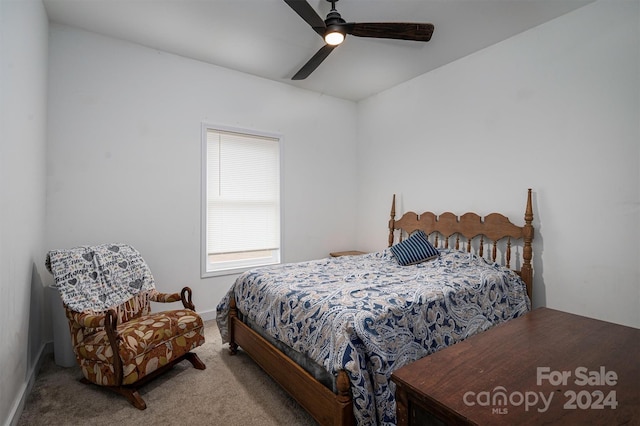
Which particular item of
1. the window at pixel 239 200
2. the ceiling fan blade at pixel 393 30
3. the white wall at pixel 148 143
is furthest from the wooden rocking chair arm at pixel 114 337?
the ceiling fan blade at pixel 393 30

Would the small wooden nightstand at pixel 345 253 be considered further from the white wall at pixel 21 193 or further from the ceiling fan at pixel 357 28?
the white wall at pixel 21 193

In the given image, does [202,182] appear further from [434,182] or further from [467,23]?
[467,23]

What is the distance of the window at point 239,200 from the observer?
3582 mm

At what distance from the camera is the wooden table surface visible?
36.5 inches

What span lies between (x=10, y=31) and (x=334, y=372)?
2536 mm

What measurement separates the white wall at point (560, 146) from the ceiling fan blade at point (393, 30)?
124 cm

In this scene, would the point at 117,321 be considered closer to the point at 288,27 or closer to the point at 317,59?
the point at 317,59

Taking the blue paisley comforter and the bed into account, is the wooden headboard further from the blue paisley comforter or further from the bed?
the blue paisley comforter

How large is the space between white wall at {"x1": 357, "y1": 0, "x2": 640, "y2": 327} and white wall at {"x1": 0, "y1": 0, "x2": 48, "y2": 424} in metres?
3.63

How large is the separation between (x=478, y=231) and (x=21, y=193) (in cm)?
367

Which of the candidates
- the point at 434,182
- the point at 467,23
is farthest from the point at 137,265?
the point at 467,23

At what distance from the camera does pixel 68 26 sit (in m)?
2.79

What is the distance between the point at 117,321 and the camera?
2.13 metres

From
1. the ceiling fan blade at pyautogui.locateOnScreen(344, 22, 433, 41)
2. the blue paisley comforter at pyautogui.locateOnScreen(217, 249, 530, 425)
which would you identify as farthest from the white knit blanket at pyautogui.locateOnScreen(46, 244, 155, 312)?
the ceiling fan blade at pyautogui.locateOnScreen(344, 22, 433, 41)
